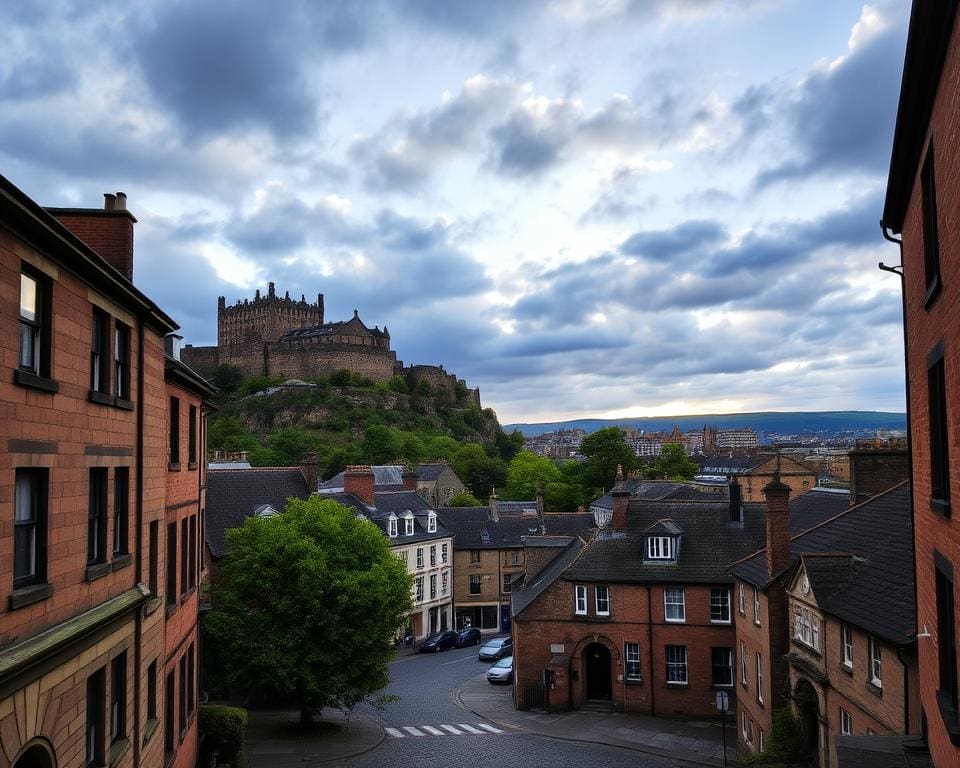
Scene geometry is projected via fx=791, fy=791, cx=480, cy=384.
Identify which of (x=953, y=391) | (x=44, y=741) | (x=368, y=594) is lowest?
(x=368, y=594)

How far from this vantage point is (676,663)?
33.3 m

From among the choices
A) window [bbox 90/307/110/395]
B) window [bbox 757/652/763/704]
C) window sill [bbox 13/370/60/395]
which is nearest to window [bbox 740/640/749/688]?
window [bbox 757/652/763/704]

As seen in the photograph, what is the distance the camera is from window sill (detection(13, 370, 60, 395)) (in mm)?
9506

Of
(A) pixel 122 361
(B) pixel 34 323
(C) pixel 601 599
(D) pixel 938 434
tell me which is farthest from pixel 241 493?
(D) pixel 938 434

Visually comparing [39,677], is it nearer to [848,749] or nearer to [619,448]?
[848,749]

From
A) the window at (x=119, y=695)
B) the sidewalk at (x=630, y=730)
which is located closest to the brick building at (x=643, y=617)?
the sidewalk at (x=630, y=730)

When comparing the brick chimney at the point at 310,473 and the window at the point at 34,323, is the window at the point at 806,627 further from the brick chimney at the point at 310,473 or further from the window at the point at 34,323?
the brick chimney at the point at 310,473

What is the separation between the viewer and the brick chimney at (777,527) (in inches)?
988

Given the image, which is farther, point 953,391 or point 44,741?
point 44,741

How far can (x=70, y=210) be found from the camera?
1609 cm

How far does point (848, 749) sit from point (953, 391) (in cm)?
684

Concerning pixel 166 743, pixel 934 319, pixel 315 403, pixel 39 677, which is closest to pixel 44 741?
pixel 39 677

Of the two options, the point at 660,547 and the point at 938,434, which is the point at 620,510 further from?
the point at 938,434

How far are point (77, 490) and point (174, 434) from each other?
8.55m
